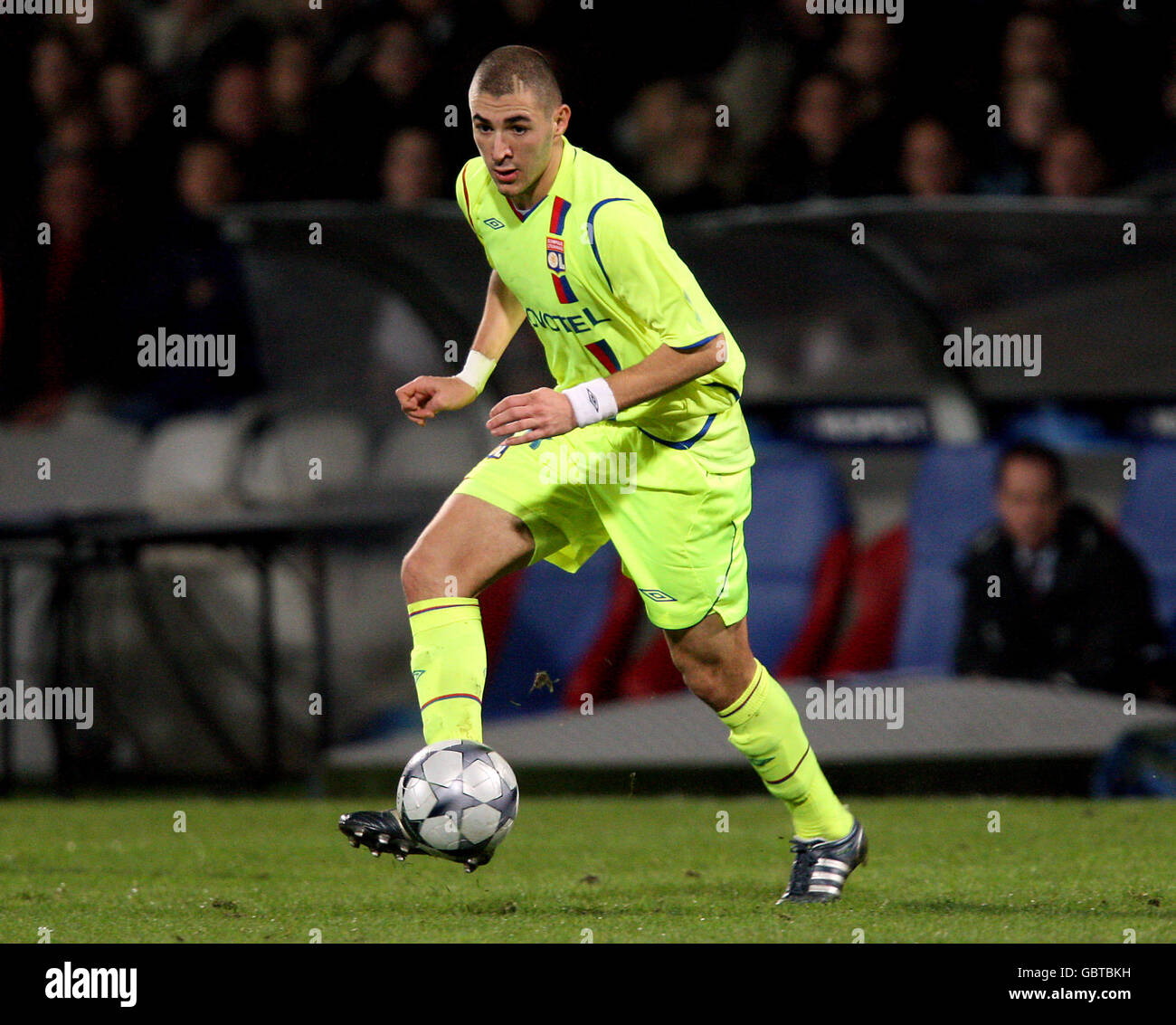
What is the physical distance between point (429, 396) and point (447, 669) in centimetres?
63

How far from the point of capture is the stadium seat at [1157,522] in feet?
23.6

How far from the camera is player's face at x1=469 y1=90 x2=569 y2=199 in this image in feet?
12.7

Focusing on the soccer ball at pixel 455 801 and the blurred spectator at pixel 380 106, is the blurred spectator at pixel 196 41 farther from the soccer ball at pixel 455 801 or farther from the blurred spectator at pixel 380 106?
the soccer ball at pixel 455 801

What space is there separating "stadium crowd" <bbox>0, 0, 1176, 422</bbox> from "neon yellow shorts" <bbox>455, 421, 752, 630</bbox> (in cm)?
450

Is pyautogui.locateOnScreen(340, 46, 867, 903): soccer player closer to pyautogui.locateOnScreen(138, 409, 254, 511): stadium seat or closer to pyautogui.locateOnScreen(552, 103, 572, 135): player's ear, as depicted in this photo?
pyautogui.locateOnScreen(552, 103, 572, 135): player's ear

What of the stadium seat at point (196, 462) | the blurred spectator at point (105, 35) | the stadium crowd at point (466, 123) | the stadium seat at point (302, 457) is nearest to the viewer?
the stadium seat at point (302, 457)

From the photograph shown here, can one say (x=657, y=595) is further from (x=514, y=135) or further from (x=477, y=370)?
(x=514, y=135)

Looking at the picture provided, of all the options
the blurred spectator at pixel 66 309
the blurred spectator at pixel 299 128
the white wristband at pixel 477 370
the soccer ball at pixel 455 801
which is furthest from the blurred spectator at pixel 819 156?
the soccer ball at pixel 455 801

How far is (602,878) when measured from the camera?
483 cm

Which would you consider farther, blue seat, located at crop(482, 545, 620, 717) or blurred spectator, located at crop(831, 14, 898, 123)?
blurred spectator, located at crop(831, 14, 898, 123)

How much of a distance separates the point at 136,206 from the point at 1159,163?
5.26 m

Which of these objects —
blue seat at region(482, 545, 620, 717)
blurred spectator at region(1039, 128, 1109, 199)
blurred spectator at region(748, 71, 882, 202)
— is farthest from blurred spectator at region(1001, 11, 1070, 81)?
blue seat at region(482, 545, 620, 717)

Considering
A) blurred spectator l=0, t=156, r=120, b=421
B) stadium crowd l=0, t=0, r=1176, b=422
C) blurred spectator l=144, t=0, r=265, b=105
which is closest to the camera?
stadium crowd l=0, t=0, r=1176, b=422

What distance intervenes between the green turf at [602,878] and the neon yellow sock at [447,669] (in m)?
0.44
